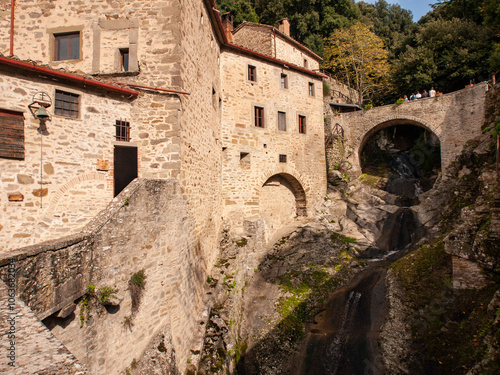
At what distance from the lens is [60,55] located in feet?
34.1

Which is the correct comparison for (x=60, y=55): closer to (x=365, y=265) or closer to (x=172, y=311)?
(x=172, y=311)

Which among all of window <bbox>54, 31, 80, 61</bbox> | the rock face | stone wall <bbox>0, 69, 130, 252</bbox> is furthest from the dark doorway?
the rock face

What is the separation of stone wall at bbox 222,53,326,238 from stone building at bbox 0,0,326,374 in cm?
200

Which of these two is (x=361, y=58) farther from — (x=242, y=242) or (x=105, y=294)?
(x=105, y=294)

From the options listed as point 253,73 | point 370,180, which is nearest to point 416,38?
point 370,180

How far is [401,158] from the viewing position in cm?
3031

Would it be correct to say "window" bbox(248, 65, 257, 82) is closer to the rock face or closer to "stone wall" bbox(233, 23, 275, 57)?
"stone wall" bbox(233, 23, 275, 57)

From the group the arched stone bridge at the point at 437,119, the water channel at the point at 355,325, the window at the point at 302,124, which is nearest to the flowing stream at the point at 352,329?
the water channel at the point at 355,325

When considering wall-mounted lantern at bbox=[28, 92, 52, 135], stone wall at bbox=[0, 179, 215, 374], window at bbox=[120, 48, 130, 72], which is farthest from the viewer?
window at bbox=[120, 48, 130, 72]

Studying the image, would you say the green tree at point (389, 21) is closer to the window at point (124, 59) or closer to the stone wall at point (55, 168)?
the window at point (124, 59)

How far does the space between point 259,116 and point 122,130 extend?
394 inches

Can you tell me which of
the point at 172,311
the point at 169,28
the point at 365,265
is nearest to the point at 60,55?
the point at 169,28

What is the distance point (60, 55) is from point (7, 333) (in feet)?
33.5

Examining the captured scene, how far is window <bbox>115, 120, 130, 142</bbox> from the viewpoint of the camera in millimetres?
9062
